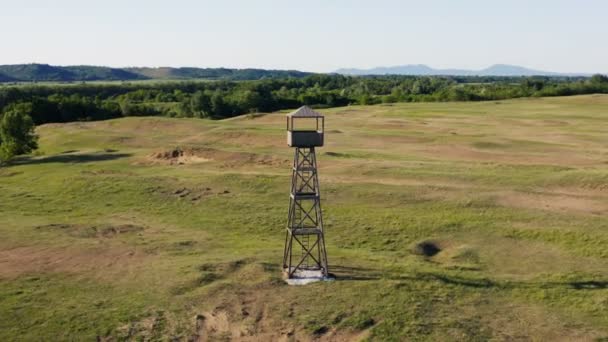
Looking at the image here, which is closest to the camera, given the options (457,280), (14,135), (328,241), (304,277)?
(457,280)

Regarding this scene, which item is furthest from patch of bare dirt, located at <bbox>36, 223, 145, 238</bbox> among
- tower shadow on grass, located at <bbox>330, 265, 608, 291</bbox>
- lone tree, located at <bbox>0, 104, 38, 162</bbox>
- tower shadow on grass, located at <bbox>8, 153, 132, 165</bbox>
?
lone tree, located at <bbox>0, 104, 38, 162</bbox>

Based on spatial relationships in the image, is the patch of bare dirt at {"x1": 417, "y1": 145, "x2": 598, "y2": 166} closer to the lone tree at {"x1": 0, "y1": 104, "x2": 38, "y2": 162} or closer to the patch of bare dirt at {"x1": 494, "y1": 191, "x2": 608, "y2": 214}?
the patch of bare dirt at {"x1": 494, "y1": 191, "x2": 608, "y2": 214}

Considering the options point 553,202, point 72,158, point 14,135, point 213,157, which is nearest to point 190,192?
point 213,157

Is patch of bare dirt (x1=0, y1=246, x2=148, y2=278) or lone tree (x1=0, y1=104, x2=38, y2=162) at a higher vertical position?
lone tree (x1=0, y1=104, x2=38, y2=162)

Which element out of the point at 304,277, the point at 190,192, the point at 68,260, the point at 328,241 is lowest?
the point at 68,260

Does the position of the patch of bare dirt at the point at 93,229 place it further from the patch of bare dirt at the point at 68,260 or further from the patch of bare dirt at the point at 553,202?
the patch of bare dirt at the point at 553,202

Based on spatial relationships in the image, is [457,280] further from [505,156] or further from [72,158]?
[72,158]

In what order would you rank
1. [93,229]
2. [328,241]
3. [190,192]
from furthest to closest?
[190,192] < [93,229] < [328,241]
